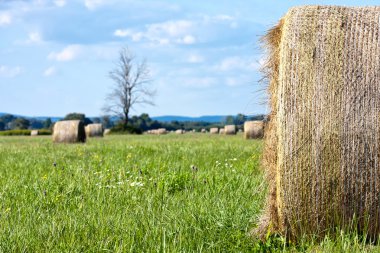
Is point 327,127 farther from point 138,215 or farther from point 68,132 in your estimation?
point 68,132

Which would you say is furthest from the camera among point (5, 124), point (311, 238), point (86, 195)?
point (5, 124)

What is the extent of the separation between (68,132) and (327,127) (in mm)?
21244

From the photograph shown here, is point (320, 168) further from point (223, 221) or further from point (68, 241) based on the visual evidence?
point (68, 241)

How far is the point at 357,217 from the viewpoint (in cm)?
551

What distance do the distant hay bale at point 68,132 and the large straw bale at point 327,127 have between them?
20.7 metres

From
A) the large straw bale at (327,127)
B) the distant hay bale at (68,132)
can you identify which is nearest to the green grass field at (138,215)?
the large straw bale at (327,127)

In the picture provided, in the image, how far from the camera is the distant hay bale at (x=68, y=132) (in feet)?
83.9

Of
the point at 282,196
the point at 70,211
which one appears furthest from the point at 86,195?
the point at 282,196

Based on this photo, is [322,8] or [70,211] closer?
[322,8]

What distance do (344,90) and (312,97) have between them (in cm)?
29

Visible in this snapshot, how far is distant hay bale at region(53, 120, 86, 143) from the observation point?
25.6 metres

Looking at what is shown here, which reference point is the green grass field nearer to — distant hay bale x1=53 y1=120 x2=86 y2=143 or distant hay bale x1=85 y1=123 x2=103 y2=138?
distant hay bale x1=53 y1=120 x2=86 y2=143

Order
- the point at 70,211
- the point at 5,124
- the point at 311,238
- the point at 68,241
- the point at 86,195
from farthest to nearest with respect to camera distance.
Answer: the point at 5,124 → the point at 86,195 → the point at 70,211 → the point at 311,238 → the point at 68,241

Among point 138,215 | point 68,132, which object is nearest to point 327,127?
point 138,215
